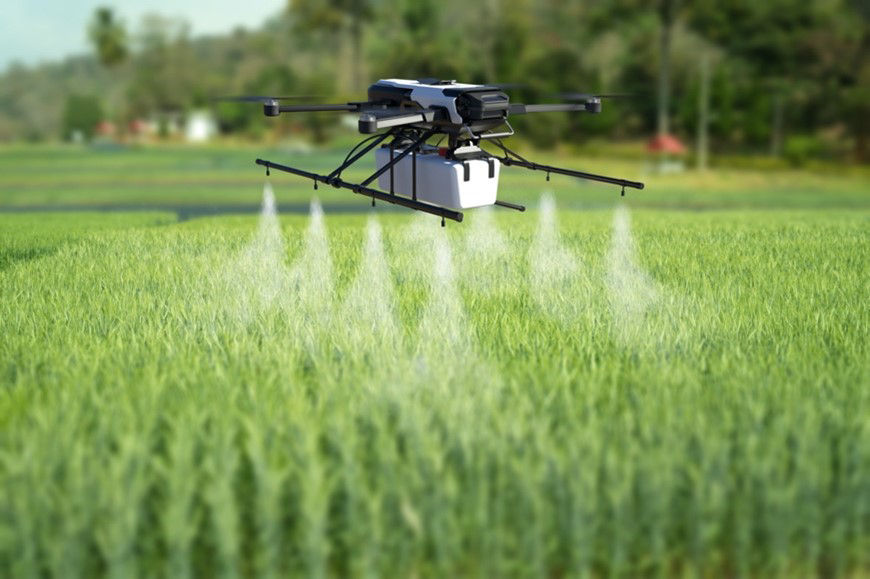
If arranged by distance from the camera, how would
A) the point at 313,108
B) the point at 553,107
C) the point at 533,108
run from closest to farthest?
the point at 313,108, the point at 533,108, the point at 553,107

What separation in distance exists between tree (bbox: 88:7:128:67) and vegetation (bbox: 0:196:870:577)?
372 ft

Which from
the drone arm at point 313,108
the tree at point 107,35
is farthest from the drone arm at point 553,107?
the tree at point 107,35

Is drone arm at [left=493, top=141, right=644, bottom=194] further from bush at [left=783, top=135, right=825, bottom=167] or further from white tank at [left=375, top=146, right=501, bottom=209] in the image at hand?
bush at [left=783, top=135, right=825, bottom=167]

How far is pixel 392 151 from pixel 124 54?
4579 inches

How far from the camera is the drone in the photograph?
7.11 meters

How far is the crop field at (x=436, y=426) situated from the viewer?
14.6ft

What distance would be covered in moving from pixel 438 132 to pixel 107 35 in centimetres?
11644

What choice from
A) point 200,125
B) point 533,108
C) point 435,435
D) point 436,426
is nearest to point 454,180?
point 533,108

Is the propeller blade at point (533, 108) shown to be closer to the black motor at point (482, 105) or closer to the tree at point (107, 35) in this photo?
the black motor at point (482, 105)

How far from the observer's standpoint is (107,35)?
111m

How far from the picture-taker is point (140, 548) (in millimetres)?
4531

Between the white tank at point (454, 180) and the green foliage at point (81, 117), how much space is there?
318ft

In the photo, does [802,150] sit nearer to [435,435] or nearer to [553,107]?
[553,107]

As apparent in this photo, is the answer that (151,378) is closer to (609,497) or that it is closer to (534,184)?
(609,497)
